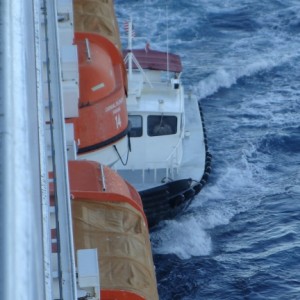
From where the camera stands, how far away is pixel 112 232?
10906 mm

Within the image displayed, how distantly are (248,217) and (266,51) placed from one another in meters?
11.6

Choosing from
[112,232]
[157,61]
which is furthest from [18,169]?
[157,61]

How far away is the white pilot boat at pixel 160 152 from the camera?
19.1 meters

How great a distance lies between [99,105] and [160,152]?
4.26 meters

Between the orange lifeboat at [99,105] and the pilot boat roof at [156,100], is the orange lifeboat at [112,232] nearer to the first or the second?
the orange lifeboat at [99,105]

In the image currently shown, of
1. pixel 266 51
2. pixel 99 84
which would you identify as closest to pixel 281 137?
pixel 266 51

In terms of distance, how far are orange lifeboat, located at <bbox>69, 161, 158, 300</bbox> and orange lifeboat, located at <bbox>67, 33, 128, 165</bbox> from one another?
328cm

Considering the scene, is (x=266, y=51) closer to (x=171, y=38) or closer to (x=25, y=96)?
(x=171, y=38)

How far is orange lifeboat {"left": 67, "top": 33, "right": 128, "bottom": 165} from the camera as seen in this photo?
52.1ft

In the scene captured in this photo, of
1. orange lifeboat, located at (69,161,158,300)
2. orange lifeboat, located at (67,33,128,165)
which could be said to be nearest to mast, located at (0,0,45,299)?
orange lifeboat, located at (69,161,158,300)

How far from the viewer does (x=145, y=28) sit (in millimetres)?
32844

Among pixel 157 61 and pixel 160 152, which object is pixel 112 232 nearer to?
pixel 160 152

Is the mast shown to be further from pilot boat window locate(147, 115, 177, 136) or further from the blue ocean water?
pilot boat window locate(147, 115, 177, 136)

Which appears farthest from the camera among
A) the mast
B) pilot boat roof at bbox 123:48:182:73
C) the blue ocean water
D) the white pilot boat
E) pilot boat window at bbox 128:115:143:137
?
pilot boat roof at bbox 123:48:182:73
